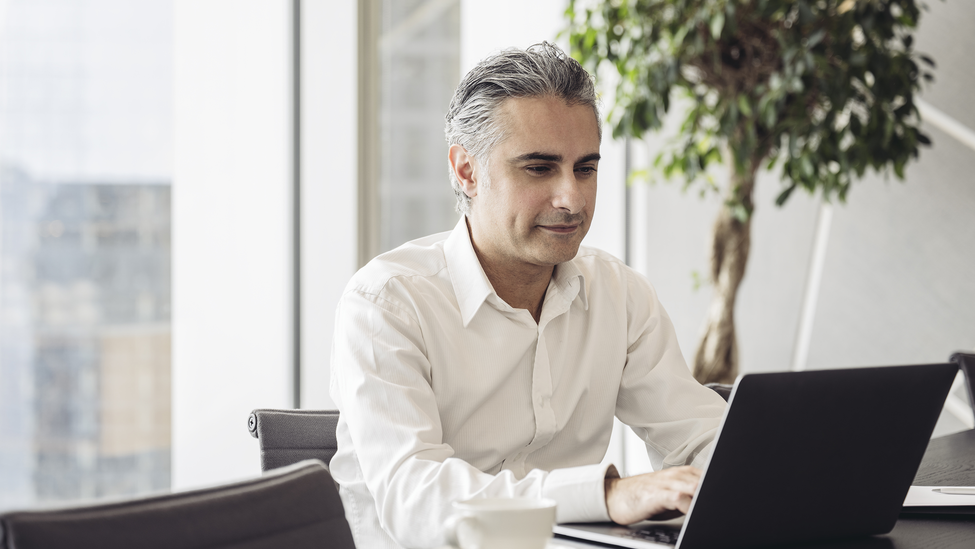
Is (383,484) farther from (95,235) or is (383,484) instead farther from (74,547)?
(95,235)

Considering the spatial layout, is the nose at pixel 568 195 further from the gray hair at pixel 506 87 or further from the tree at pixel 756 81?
the tree at pixel 756 81

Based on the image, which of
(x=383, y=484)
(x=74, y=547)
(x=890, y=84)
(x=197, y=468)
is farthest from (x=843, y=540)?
(x=197, y=468)

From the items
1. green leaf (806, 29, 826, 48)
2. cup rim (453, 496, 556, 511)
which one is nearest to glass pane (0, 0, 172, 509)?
green leaf (806, 29, 826, 48)

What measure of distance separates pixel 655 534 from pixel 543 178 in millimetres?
652

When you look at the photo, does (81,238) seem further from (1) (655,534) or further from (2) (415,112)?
(1) (655,534)

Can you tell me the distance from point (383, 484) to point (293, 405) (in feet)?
5.22

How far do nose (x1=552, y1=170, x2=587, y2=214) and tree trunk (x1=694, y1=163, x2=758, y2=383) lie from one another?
1.52 metres

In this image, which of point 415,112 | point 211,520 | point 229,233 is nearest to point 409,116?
point 415,112

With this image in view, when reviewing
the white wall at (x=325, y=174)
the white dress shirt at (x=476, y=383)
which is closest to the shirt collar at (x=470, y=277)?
the white dress shirt at (x=476, y=383)

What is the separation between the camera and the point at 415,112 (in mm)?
3008

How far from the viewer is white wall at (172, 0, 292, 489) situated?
2.57 meters

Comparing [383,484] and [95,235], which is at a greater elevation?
[95,235]

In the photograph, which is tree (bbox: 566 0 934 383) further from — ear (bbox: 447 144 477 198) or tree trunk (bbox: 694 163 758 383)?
ear (bbox: 447 144 477 198)

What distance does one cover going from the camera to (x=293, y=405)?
2717 mm
